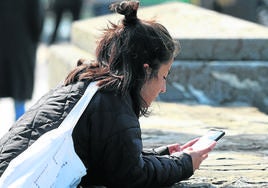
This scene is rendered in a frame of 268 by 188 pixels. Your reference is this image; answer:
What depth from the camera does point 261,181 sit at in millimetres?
3365

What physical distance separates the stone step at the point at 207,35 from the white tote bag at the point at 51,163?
217cm

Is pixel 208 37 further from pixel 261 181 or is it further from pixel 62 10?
pixel 62 10

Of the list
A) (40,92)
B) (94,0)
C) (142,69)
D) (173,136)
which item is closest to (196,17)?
(173,136)

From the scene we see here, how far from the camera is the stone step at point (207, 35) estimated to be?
17.8 ft

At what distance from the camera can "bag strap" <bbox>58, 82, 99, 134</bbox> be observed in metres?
2.85

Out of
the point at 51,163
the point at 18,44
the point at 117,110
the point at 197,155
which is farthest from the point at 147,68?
the point at 18,44

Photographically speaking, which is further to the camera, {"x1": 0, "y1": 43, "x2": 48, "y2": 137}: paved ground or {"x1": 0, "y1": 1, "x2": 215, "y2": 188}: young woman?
{"x1": 0, "y1": 43, "x2": 48, "y2": 137}: paved ground

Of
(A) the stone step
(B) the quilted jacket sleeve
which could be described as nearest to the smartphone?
(B) the quilted jacket sleeve

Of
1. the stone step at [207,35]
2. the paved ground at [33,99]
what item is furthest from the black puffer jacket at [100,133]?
the paved ground at [33,99]

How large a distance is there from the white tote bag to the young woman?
49mm

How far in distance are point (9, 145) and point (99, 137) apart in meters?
0.33

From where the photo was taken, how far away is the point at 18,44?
5652 millimetres

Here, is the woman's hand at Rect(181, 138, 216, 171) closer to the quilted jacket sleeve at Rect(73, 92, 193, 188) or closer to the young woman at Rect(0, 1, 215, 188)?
the young woman at Rect(0, 1, 215, 188)

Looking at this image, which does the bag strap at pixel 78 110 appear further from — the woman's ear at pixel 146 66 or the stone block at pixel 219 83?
the stone block at pixel 219 83
